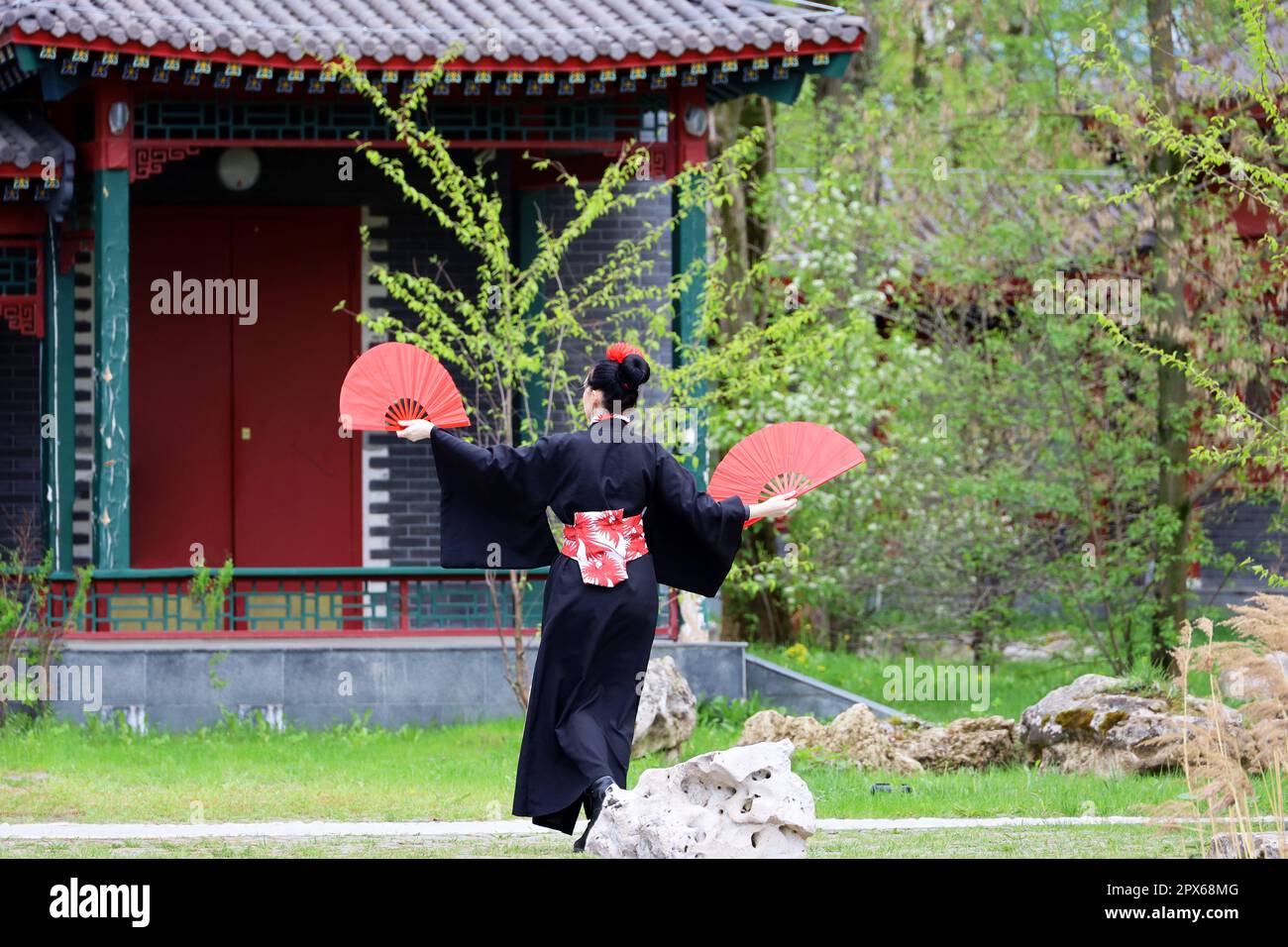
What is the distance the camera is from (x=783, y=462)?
315 inches

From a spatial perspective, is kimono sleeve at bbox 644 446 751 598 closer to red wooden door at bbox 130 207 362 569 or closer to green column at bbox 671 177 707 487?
green column at bbox 671 177 707 487

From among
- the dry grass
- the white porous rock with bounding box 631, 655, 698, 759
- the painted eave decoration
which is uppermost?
the painted eave decoration

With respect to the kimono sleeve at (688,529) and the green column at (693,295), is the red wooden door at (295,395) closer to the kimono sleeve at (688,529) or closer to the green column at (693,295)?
the green column at (693,295)

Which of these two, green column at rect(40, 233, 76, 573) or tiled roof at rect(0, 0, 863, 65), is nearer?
tiled roof at rect(0, 0, 863, 65)

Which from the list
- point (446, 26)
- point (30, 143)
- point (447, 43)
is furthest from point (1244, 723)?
point (30, 143)

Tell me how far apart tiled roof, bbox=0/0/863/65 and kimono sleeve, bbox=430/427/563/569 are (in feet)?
15.5

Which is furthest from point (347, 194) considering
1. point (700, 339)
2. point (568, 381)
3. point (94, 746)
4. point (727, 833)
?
point (727, 833)

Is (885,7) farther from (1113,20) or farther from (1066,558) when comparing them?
(1066,558)

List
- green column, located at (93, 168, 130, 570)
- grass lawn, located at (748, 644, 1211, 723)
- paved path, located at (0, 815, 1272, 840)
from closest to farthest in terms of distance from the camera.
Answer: paved path, located at (0, 815, 1272, 840) < green column, located at (93, 168, 130, 570) < grass lawn, located at (748, 644, 1211, 723)

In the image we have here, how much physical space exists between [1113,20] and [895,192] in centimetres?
266

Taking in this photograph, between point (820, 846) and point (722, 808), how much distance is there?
1107 mm

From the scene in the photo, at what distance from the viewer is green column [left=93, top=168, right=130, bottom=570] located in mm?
12016

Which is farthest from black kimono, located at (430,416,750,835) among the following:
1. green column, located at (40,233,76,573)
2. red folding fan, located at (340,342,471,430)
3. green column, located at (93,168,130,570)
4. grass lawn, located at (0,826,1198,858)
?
green column, located at (40,233,76,573)

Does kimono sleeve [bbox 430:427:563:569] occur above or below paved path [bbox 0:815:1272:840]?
above
